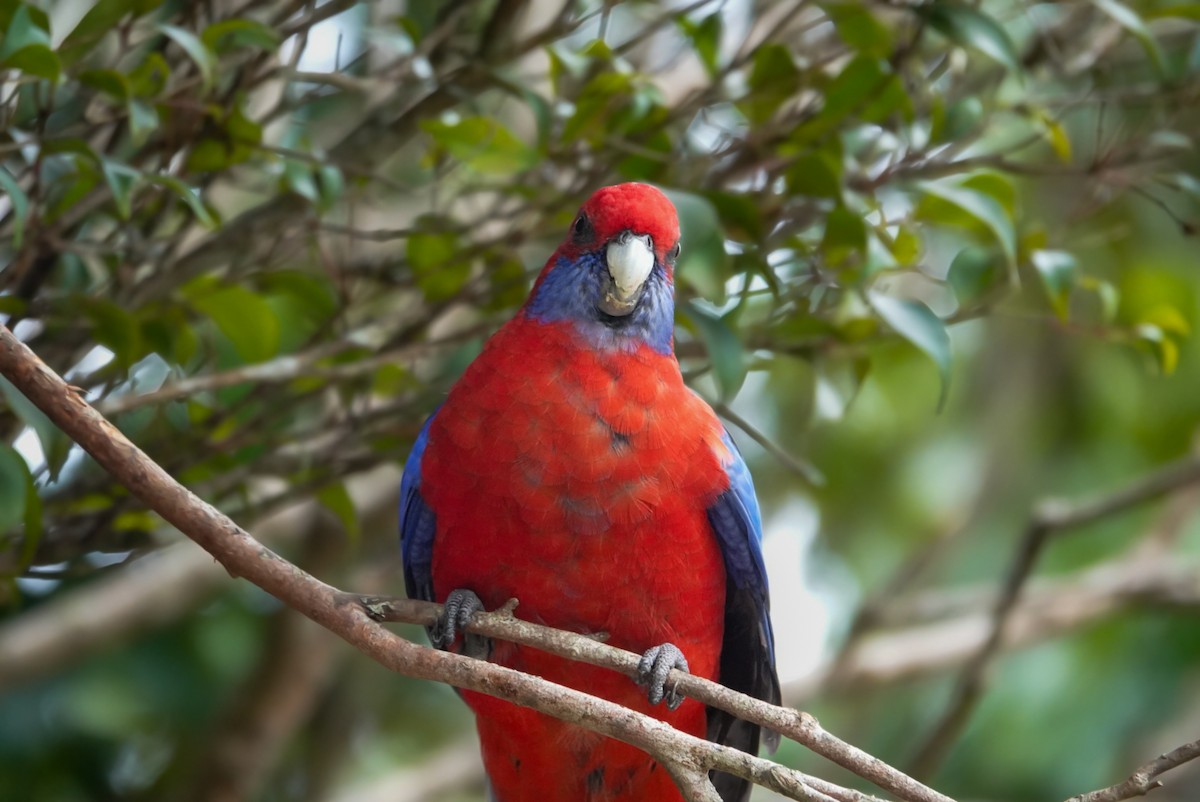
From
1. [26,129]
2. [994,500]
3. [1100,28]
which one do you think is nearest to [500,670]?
[26,129]

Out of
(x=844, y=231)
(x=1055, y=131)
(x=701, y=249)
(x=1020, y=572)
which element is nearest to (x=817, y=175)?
(x=844, y=231)

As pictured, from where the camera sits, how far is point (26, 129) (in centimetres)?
260

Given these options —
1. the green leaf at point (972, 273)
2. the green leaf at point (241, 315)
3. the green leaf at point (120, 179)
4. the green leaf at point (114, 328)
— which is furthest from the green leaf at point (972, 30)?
the green leaf at point (114, 328)

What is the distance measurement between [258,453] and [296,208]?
618 mm

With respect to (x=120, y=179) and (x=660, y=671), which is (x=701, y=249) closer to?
(x=660, y=671)

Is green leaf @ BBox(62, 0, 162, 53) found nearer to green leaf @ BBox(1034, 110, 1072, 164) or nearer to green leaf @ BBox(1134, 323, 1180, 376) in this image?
green leaf @ BBox(1034, 110, 1072, 164)

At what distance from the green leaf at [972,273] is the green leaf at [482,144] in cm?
101

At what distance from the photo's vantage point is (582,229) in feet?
9.06

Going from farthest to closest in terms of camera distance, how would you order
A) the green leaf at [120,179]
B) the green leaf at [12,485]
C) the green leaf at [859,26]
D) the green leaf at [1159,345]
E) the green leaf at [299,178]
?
the green leaf at [1159,345] → the green leaf at [859,26] → the green leaf at [299,178] → the green leaf at [120,179] → the green leaf at [12,485]

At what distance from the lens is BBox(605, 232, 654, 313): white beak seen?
265 cm

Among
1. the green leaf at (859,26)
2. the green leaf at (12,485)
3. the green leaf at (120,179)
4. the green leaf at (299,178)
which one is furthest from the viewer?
the green leaf at (859,26)

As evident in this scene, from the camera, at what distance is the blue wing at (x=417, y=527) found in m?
2.74

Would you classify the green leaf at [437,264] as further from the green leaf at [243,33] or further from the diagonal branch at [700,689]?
the diagonal branch at [700,689]

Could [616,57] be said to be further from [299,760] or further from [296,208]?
[299,760]
